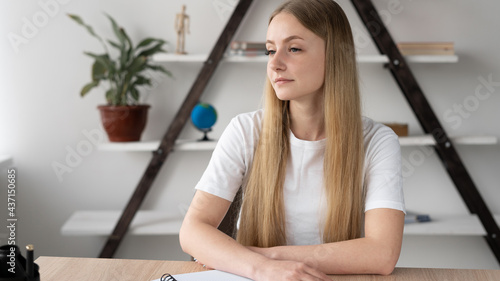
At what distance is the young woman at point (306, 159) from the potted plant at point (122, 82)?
1.19 meters

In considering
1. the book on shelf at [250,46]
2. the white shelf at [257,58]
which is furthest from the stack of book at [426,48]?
the book on shelf at [250,46]

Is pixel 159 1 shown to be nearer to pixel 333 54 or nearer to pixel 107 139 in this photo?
pixel 107 139

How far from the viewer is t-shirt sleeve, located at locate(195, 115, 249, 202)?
1.35 meters

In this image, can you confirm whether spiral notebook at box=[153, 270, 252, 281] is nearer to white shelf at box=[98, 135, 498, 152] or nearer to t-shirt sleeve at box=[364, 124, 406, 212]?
t-shirt sleeve at box=[364, 124, 406, 212]

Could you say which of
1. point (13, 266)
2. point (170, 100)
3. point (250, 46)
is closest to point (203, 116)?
point (170, 100)

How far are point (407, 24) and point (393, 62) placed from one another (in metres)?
0.34

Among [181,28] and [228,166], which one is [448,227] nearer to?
[228,166]

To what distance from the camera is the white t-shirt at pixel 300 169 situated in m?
1.35

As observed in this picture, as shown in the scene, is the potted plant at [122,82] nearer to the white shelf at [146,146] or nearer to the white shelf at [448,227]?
the white shelf at [146,146]

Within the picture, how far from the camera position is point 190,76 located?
2713 mm

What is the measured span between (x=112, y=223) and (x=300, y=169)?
145cm

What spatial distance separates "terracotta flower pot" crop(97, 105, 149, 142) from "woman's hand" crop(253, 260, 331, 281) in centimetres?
161

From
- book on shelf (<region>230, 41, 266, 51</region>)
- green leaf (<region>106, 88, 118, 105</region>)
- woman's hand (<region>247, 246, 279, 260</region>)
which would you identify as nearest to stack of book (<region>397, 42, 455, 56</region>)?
book on shelf (<region>230, 41, 266, 51</region>)

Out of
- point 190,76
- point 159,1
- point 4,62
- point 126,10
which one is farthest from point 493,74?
point 4,62
